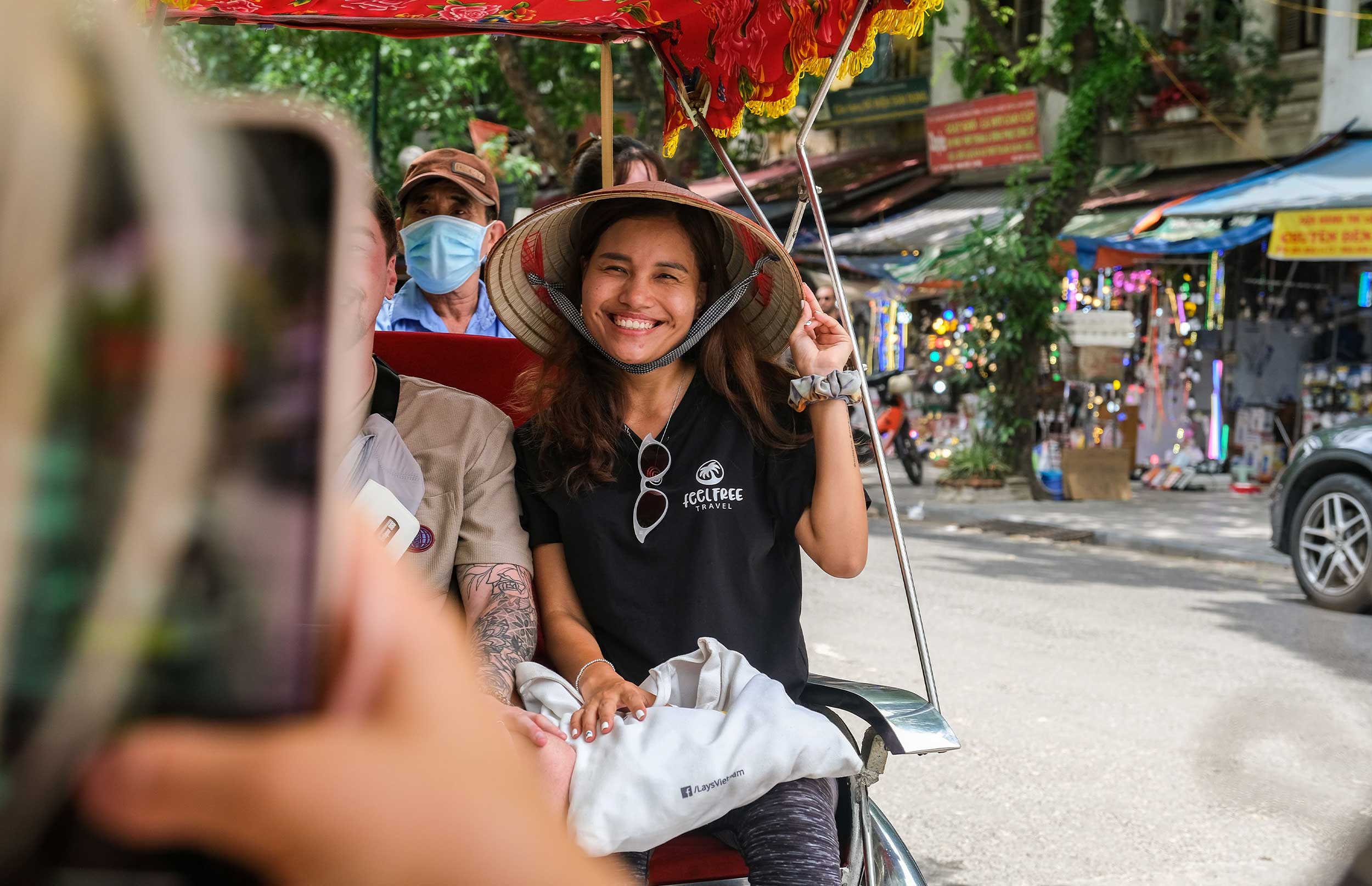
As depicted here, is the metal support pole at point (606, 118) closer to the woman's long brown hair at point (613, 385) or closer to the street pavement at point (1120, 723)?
the woman's long brown hair at point (613, 385)

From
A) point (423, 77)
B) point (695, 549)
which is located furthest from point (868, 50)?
point (423, 77)

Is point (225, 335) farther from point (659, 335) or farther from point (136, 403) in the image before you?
point (659, 335)

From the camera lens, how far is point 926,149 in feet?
63.2

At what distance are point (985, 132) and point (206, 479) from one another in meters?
15.6

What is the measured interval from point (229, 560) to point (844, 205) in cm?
1839

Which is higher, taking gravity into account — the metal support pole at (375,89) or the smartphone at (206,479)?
the metal support pole at (375,89)

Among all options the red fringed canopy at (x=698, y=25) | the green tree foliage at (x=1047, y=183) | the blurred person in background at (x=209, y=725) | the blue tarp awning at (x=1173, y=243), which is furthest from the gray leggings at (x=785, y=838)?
the blue tarp awning at (x=1173, y=243)

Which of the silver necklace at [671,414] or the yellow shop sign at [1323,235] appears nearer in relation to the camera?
the silver necklace at [671,414]

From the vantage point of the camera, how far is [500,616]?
2566 millimetres

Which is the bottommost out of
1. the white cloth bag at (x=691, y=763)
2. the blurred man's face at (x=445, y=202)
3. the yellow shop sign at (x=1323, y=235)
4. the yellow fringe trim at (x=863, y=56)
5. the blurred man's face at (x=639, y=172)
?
the white cloth bag at (x=691, y=763)

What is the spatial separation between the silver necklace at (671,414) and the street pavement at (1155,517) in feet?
20.1

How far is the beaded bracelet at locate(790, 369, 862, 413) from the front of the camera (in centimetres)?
258

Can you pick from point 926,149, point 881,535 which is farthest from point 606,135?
point 926,149

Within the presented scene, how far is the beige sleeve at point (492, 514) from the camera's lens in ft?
8.71
